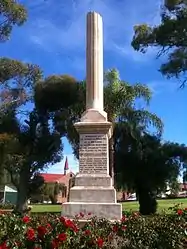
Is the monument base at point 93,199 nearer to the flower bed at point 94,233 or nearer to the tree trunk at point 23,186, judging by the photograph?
the flower bed at point 94,233

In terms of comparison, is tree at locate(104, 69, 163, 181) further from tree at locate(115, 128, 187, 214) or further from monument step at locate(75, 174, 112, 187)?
monument step at locate(75, 174, 112, 187)

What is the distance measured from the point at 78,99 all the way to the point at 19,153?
611 cm

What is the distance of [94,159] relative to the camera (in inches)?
442

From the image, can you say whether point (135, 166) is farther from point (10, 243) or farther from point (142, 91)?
point (10, 243)

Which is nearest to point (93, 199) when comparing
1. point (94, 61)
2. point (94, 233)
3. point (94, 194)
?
point (94, 194)

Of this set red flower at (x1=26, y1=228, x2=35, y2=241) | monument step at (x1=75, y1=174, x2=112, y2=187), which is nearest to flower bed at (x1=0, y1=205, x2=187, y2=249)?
red flower at (x1=26, y1=228, x2=35, y2=241)

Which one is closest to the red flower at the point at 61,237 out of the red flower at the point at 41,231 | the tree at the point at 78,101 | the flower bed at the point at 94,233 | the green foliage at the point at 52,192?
the flower bed at the point at 94,233

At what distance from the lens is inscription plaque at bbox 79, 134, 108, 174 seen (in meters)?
11.2

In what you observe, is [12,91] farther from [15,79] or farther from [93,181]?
[93,181]

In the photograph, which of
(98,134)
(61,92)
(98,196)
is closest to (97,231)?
(98,196)

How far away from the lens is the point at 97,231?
20.3 ft

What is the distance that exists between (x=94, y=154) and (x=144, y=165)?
16368 mm

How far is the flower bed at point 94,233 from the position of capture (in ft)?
17.6

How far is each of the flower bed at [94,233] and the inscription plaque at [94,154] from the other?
396 cm
